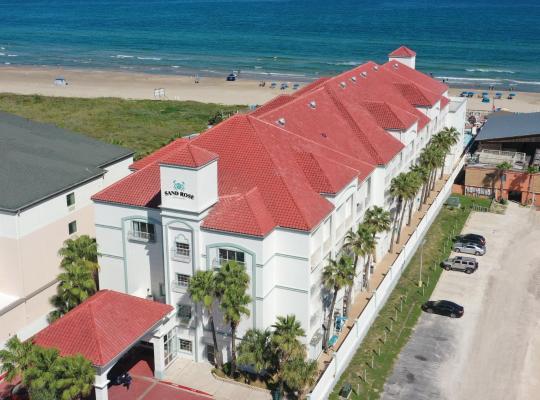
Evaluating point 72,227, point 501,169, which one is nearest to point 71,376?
point 72,227

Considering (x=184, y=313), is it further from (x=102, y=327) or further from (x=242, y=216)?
(x=242, y=216)

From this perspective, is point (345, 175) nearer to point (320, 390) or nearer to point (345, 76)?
point (320, 390)

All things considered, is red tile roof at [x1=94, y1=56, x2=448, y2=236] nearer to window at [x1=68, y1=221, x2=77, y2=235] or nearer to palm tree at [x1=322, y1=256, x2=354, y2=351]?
palm tree at [x1=322, y1=256, x2=354, y2=351]

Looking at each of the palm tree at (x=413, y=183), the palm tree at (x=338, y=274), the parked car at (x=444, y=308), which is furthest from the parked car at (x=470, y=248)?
the palm tree at (x=338, y=274)

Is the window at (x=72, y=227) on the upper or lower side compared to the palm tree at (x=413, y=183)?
lower

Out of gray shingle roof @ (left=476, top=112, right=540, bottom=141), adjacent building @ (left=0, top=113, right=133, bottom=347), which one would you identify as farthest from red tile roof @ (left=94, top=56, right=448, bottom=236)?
Answer: gray shingle roof @ (left=476, top=112, right=540, bottom=141)

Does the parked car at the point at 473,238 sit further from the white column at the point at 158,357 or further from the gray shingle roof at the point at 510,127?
the white column at the point at 158,357
